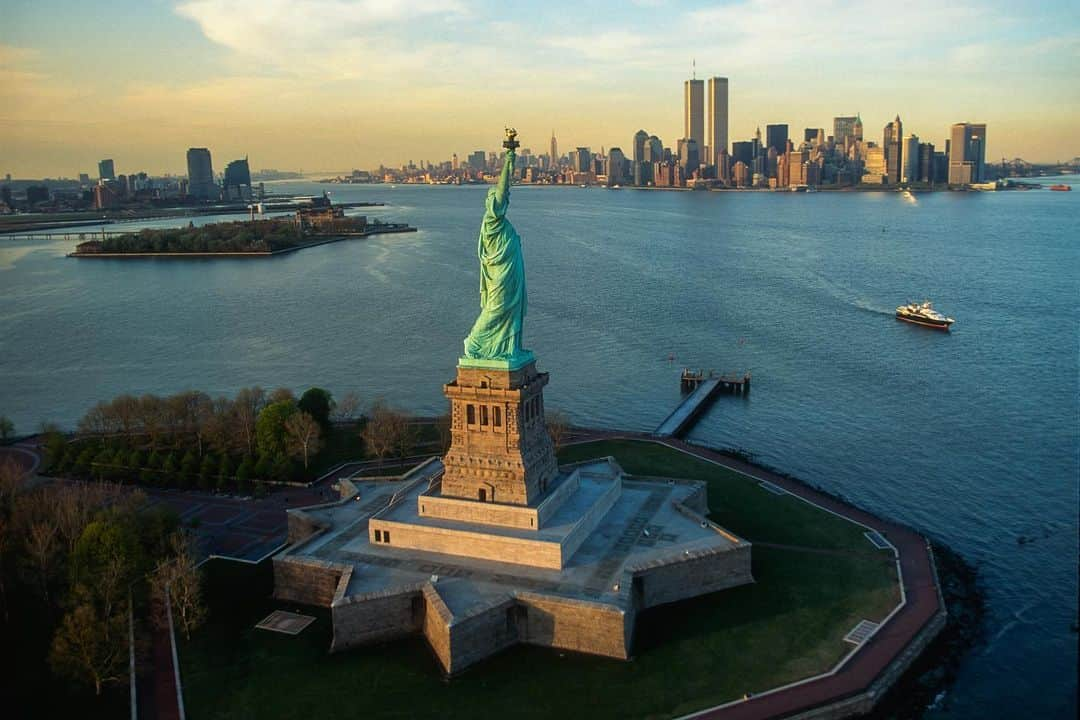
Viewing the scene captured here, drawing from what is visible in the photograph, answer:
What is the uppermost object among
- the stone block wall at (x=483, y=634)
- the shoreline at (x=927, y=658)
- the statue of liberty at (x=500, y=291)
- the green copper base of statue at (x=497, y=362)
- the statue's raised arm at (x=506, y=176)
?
Result: the statue's raised arm at (x=506, y=176)

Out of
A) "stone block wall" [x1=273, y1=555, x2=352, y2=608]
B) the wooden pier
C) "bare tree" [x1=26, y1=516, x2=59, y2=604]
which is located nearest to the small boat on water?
the wooden pier

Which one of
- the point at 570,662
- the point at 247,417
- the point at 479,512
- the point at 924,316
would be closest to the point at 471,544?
the point at 479,512

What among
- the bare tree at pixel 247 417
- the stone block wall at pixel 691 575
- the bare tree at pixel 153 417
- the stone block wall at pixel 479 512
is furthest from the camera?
the bare tree at pixel 153 417

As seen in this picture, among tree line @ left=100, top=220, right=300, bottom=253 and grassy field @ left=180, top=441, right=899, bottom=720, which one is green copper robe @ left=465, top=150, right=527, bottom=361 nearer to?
grassy field @ left=180, top=441, right=899, bottom=720

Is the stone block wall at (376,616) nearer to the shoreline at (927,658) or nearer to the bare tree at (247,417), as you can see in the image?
the shoreline at (927,658)

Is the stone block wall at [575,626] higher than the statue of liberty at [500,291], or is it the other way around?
the statue of liberty at [500,291]

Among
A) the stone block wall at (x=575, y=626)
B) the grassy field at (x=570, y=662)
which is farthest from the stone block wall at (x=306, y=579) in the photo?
the stone block wall at (x=575, y=626)

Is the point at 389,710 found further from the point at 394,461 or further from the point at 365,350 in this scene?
the point at 365,350
